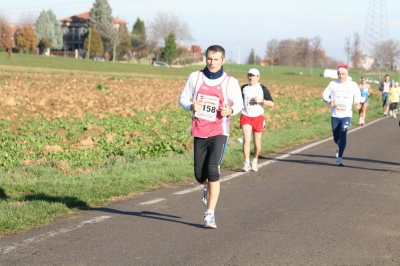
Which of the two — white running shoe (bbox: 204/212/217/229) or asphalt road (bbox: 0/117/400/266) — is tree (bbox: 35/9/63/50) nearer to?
asphalt road (bbox: 0/117/400/266)

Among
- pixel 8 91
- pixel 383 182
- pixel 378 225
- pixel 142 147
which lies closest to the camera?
pixel 378 225

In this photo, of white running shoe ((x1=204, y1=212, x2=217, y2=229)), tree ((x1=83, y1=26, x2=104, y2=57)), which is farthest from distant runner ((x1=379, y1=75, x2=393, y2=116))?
tree ((x1=83, y1=26, x2=104, y2=57))

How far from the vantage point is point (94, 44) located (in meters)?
132

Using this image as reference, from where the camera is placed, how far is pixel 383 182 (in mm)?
12523

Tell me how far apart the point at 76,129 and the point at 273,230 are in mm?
11512

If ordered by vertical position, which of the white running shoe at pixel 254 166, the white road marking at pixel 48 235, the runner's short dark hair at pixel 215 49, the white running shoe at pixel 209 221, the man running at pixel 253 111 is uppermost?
the runner's short dark hair at pixel 215 49

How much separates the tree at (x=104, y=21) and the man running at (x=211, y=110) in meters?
128

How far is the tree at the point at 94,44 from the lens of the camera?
12950 centimetres

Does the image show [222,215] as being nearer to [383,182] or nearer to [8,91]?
[383,182]

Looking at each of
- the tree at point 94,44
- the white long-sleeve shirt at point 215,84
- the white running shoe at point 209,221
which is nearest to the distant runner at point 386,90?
the white long-sleeve shirt at point 215,84

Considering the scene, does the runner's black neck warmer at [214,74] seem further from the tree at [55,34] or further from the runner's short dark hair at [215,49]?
the tree at [55,34]

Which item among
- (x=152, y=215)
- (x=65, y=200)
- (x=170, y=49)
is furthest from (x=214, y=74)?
(x=170, y=49)

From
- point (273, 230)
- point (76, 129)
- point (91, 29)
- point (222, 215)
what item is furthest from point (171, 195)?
point (91, 29)

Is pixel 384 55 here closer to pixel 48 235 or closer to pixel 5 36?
pixel 5 36
